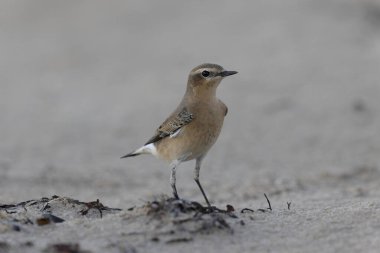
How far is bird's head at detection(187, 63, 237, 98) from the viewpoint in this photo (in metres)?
7.56

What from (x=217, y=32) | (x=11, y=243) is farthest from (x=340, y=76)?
(x=11, y=243)

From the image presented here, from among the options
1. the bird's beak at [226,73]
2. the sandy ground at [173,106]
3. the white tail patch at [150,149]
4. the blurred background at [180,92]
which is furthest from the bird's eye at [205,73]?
the blurred background at [180,92]

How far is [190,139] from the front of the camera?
24.1ft

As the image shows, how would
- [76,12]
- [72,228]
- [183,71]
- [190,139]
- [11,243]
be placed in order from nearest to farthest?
[11,243], [72,228], [190,139], [183,71], [76,12]

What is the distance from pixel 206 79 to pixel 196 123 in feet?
1.64

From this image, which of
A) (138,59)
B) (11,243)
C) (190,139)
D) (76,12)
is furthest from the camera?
(76,12)

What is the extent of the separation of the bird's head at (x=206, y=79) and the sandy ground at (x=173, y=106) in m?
1.17

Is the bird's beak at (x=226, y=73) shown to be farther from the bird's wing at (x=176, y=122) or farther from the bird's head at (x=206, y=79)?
the bird's wing at (x=176, y=122)

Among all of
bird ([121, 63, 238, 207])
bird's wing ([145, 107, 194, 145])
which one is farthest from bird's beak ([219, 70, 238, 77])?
bird's wing ([145, 107, 194, 145])

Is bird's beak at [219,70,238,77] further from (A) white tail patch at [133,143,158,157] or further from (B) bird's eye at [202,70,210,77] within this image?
(A) white tail patch at [133,143,158,157]

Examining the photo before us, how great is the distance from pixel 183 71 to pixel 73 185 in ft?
20.8

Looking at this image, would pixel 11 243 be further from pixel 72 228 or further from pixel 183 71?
pixel 183 71

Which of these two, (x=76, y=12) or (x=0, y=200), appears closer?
(x=0, y=200)

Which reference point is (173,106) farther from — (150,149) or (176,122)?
(176,122)
